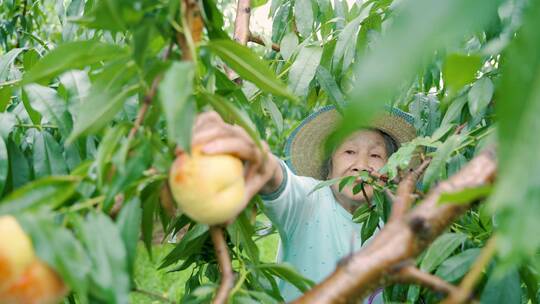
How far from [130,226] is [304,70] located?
0.65m

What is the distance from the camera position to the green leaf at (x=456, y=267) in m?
0.76

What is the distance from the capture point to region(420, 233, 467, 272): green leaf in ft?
2.54

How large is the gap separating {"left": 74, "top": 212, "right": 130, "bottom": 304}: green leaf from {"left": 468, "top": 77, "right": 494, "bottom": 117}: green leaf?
71cm

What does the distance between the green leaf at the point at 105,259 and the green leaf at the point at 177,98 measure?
0.09 metres

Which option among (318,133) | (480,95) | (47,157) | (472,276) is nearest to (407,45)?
(472,276)

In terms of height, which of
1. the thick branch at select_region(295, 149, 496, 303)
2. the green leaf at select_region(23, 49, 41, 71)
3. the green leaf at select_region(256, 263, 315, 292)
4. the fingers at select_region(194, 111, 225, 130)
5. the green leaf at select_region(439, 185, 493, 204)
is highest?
the green leaf at select_region(23, 49, 41, 71)

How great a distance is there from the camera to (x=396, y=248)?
1.49 feet

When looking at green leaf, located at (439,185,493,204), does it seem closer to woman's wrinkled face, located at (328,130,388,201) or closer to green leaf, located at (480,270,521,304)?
green leaf, located at (480,270,521,304)

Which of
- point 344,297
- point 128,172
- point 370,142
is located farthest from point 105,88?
point 370,142

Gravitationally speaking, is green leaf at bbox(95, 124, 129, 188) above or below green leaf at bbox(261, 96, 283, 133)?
above

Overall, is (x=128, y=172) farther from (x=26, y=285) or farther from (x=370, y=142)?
(x=370, y=142)

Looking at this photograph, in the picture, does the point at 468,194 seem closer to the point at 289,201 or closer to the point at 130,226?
the point at 130,226

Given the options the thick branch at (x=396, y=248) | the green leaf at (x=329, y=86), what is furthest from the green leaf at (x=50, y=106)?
the green leaf at (x=329, y=86)

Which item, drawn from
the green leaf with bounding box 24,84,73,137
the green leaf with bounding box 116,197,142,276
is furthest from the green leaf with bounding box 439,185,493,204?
the green leaf with bounding box 24,84,73,137
